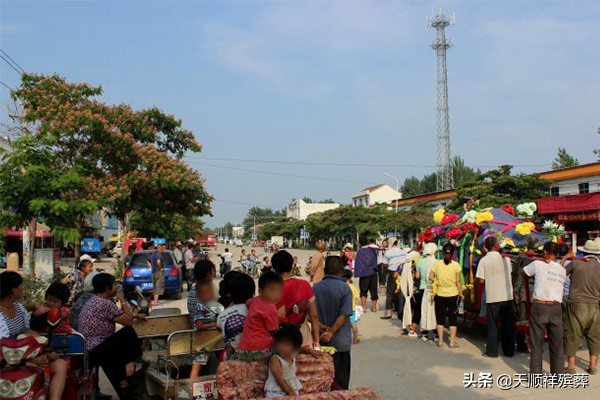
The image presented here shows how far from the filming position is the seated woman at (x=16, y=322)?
4883 millimetres

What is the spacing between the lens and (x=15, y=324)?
17.2 feet

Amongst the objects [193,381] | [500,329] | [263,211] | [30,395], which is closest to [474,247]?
[500,329]

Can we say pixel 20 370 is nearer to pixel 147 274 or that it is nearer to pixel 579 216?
pixel 147 274

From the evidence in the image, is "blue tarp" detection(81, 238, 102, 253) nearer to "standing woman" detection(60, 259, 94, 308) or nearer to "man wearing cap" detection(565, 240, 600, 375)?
"standing woman" detection(60, 259, 94, 308)

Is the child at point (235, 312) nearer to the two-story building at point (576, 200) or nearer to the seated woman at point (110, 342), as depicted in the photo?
the seated woman at point (110, 342)

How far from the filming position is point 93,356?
5895mm

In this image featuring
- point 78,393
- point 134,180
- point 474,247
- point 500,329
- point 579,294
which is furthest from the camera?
point 134,180

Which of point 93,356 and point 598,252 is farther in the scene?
point 598,252

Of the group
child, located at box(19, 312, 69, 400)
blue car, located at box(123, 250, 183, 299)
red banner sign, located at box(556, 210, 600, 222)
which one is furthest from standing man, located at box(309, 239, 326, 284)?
red banner sign, located at box(556, 210, 600, 222)

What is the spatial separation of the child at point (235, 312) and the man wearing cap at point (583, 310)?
16.4ft

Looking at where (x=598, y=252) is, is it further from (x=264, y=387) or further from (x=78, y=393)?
(x=78, y=393)

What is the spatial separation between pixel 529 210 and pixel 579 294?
355cm

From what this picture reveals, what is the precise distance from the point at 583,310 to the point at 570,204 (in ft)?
86.1

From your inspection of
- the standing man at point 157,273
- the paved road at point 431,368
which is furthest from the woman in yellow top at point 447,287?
the standing man at point 157,273
